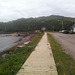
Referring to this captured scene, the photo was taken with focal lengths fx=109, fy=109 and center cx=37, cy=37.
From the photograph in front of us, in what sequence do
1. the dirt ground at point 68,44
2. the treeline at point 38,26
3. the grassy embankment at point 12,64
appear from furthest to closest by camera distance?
the treeline at point 38,26 → the dirt ground at point 68,44 → the grassy embankment at point 12,64

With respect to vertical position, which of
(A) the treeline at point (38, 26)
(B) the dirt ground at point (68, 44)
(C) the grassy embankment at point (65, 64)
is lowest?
(B) the dirt ground at point (68, 44)

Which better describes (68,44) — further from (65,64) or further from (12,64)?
(12,64)

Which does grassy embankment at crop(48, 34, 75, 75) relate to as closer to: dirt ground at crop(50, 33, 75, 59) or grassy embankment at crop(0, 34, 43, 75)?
dirt ground at crop(50, 33, 75, 59)

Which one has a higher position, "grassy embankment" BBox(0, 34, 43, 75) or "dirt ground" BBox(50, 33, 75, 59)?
"grassy embankment" BBox(0, 34, 43, 75)

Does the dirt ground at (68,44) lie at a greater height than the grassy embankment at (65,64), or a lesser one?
lesser

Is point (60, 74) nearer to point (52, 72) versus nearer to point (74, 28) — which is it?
point (52, 72)

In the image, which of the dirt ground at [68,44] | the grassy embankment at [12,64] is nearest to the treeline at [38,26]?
the dirt ground at [68,44]

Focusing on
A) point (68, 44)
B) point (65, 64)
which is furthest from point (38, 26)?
point (65, 64)

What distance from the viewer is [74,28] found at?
58188mm

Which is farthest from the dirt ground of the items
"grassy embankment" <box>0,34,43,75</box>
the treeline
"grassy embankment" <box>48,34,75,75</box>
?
the treeline

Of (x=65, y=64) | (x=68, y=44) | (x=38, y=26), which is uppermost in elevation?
(x=38, y=26)

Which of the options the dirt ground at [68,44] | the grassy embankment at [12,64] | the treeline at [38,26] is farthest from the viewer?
the treeline at [38,26]

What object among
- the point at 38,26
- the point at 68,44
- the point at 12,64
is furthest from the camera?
the point at 38,26

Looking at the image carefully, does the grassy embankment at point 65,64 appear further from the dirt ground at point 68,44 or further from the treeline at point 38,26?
the treeline at point 38,26
